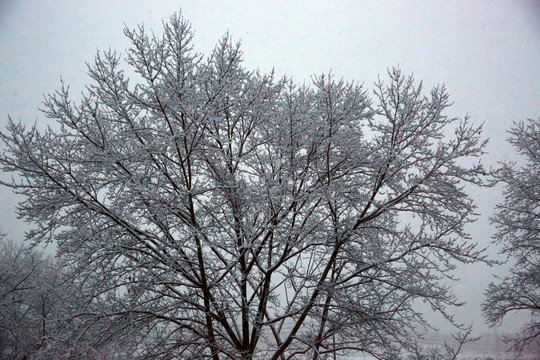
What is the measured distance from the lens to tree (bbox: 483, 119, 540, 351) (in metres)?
10.3

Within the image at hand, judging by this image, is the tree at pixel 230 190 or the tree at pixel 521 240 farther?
the tree at pixel 521 240

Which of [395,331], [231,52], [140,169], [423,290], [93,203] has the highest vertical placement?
[231,52]

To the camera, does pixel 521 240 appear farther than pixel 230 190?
Yes

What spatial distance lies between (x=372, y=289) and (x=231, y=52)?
4.64m

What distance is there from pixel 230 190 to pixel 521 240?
8.09 meters

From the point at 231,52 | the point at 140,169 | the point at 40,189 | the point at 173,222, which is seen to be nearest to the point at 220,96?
the point at 231,52

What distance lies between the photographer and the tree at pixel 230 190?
569cm

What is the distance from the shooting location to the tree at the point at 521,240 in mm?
10305

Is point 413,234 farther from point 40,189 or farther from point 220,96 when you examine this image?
point 40,189

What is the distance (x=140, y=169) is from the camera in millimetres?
6398

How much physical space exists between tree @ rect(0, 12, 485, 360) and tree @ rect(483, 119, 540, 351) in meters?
4.94

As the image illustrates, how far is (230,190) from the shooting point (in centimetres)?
721

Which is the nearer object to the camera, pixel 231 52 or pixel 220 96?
pixel 220 96

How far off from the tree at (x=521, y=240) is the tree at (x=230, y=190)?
494 centimetres
